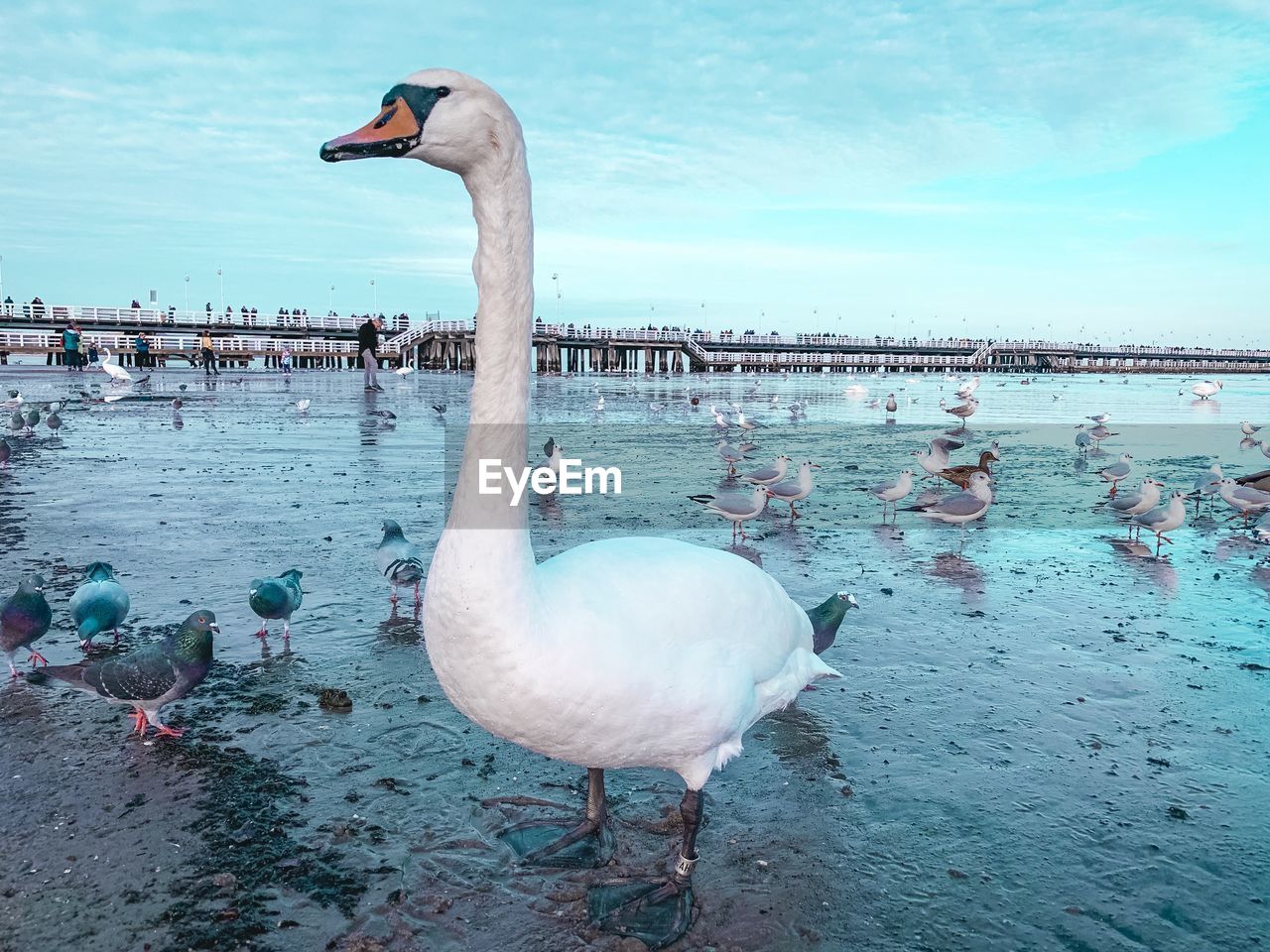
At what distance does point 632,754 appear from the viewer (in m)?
3.36

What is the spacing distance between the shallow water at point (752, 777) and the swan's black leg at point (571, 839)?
0.27ft

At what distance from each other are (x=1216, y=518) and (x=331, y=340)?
71900 mm

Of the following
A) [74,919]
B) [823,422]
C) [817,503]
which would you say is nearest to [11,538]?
[74,919]

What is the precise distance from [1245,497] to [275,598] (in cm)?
1136

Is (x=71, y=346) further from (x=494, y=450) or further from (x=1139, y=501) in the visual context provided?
(x=494, y=450)

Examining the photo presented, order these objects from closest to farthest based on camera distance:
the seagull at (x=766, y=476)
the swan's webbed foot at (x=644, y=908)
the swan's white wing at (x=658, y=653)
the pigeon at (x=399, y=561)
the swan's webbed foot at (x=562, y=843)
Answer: the swan's white wing at (x=658, y=653) → the swan's webbed foot at (x=644, y=908) → the swan's webbed foot at (x=562, y=843) → the pigeon at (x=399, y=561) → the seagull at (x=766, y=476)

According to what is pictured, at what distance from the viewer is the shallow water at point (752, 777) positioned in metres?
3.25

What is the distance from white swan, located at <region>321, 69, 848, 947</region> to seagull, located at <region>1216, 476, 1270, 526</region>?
10046mm

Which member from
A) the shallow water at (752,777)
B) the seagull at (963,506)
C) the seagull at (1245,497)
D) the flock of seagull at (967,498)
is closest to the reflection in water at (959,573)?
the shallow water at (752,777)

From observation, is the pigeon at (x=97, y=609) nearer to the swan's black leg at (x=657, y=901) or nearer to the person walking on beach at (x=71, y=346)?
the swan's black leg at (x=657, y=901)

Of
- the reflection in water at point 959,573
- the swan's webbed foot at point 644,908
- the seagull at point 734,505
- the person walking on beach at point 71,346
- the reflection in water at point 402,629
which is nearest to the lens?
the swan's webbed foot at point 644,908

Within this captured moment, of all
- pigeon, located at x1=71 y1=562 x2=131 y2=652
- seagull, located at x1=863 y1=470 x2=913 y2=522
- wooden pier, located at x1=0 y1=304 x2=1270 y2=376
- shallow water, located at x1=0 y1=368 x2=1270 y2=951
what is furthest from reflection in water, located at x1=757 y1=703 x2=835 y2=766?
wooden pier, located at x1=0 y1=304 x2=1270 y2=376

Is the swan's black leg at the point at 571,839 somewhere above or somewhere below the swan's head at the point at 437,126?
below

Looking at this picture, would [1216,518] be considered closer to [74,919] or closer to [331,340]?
[74,919]
